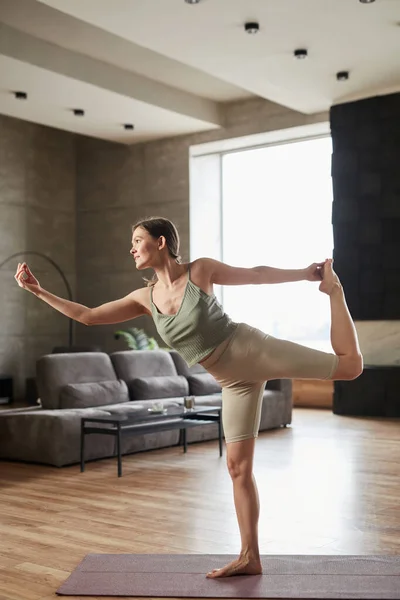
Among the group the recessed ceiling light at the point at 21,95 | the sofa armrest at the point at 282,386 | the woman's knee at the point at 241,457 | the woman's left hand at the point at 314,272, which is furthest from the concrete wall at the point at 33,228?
the woman's left hand at the point at 314,272

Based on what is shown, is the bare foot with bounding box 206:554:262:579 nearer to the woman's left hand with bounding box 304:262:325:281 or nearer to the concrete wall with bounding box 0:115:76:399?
the woman's left hand with bounding box 304:262:325:281

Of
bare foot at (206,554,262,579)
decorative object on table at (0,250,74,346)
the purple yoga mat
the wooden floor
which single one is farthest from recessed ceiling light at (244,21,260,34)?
decorative object on table at (0,250,74,346)

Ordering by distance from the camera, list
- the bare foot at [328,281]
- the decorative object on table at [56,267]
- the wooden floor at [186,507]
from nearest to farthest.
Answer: the bare foot at [328,281] < the wooden floor at [186,507] < the decorative object on table at [56,267]

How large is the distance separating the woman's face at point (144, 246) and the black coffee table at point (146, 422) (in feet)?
9.25

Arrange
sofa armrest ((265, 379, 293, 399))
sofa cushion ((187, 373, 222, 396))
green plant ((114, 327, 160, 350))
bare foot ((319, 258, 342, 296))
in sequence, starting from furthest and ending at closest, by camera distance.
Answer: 1. green plant ((114, 327, 160, 350))
2. sofa armrest ((265, 379, 293, 399))
3. sofa cushion ((187, 373, 222, 396))
4. bare foot ((319, 258, 342, 296))

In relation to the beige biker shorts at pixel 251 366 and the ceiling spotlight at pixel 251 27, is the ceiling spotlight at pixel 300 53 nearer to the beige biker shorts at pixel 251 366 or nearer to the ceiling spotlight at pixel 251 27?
the ceiling spotlight at pixel 251 27

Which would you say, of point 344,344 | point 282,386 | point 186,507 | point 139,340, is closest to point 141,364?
point 282,386

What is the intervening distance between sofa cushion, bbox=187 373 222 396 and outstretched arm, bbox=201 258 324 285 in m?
4.99

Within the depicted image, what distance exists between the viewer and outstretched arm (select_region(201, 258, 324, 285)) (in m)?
3.05

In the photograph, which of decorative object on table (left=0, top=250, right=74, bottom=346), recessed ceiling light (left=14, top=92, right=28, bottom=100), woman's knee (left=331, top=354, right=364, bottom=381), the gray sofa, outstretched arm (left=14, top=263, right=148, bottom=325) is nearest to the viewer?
woman's knee (left=331, top=354, right=364, bottom=381)

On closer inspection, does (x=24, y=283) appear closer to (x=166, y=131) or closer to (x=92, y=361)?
(x=92, y=361)

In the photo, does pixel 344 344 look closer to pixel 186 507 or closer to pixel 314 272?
pixel 314 272

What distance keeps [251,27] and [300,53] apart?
2.86ft

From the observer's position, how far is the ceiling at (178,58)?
6.98m
